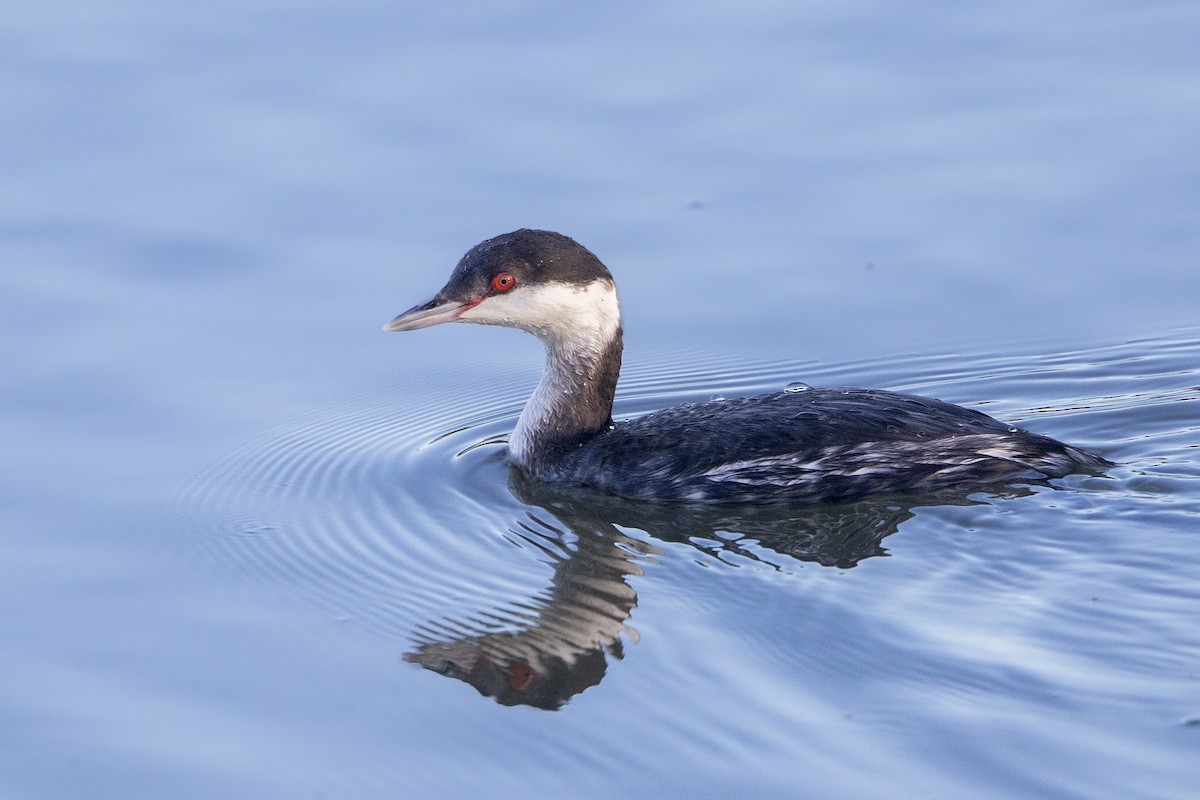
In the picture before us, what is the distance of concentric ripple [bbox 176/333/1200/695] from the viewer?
7512 mm

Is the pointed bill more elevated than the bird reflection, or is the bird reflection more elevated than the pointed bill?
the pointed bill

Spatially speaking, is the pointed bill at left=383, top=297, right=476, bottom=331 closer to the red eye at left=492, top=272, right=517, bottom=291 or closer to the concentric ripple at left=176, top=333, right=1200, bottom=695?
the red eye at left=492, top=272, right=517, bottom=291

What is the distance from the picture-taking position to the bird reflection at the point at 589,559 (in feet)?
22.6

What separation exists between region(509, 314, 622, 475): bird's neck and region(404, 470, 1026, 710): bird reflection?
259mm

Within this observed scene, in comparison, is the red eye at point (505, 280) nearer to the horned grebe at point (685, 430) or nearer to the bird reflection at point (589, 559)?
the horned grebe at point (685, 430)

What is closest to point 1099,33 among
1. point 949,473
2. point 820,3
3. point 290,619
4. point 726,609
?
point 820,3

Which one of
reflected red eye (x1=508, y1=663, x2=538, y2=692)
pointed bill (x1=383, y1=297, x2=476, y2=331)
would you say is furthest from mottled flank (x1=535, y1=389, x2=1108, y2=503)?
reflected red eye (x1=508, y1=663, x2=538, y2=692)

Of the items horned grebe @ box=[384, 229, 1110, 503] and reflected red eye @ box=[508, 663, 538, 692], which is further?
horned grebe @ box=[384, 229, 1110, 503]

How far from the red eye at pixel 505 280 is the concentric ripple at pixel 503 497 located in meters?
0.95

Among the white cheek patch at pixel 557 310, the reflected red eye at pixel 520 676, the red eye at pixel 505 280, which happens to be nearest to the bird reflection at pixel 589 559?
the reflected red eye at pixel 520 676

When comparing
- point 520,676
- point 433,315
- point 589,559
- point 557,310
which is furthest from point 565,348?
point 520,676

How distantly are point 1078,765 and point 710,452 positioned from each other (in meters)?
3.10

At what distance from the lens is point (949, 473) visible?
328 inches

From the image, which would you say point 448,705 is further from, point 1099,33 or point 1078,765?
point 1099,33
